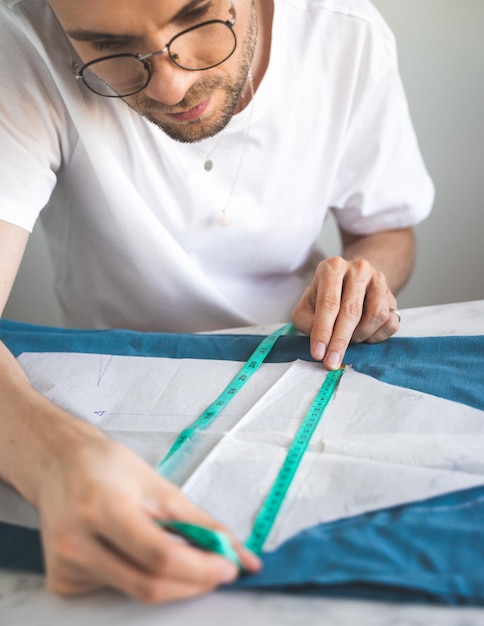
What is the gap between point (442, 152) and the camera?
1.81m

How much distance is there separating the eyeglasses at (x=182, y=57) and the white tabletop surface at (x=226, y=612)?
2.30ft

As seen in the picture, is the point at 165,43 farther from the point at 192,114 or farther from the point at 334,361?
the point at 334,361

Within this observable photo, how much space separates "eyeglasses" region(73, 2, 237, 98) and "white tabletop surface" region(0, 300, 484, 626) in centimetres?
70

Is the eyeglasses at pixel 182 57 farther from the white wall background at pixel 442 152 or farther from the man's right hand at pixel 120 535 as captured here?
the white wall background at pixel 442 152

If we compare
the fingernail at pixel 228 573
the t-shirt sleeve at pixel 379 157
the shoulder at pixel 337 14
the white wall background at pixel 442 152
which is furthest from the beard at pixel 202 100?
the white wall background at pixel 442 152

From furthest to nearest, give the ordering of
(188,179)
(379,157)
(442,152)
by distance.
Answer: (442,152)
(379,157)
(188,179)

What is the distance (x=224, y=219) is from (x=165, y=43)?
1.46 feet

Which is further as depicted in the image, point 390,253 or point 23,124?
point 390,253

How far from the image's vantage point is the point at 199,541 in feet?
1.81

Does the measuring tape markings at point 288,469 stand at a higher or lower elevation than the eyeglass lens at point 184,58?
lower

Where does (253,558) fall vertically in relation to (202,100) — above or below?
below

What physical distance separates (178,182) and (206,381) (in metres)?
0.48

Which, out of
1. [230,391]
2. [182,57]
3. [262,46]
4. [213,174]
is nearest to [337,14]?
[262,46]

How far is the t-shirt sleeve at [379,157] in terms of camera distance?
1.30 m
